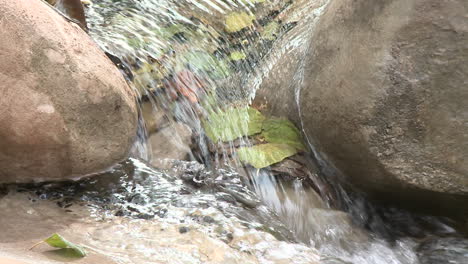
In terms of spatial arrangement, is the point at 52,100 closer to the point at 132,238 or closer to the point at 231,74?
the point at 132,238

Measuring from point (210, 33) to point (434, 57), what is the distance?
251 cm

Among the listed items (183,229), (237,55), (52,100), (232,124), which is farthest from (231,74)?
(183,229)

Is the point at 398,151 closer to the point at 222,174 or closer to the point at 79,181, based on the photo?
the point at 222,174

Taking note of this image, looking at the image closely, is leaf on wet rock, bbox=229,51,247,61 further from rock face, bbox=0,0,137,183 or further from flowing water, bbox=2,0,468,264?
rock face, bbox=0,0,137,183

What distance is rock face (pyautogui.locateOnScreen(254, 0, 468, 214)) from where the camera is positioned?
2871 mm

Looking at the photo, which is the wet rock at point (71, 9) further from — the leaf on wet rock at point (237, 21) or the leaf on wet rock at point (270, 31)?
the leaf on wet rock at point (270, 31)

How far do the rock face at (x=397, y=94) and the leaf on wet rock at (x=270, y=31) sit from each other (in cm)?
188

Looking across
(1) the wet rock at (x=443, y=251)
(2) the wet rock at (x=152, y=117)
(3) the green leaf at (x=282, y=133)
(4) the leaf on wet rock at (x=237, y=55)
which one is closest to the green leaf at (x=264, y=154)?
(3) the green leaf at (x=282, y=133)

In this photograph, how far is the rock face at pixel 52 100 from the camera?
8.86 feet

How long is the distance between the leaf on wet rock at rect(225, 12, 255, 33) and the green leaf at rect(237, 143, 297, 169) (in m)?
1.83

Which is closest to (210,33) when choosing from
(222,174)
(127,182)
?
(222,174)

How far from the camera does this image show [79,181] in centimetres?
300

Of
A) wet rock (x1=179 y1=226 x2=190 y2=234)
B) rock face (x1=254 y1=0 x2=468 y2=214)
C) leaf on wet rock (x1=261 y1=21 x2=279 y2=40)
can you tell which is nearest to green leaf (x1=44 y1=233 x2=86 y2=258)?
wet rock (x1=179 y1=226 x2=190 y2=234)

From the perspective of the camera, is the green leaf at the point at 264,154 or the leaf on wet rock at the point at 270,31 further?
Result: the leaf on wet rock at the point at 270,31
